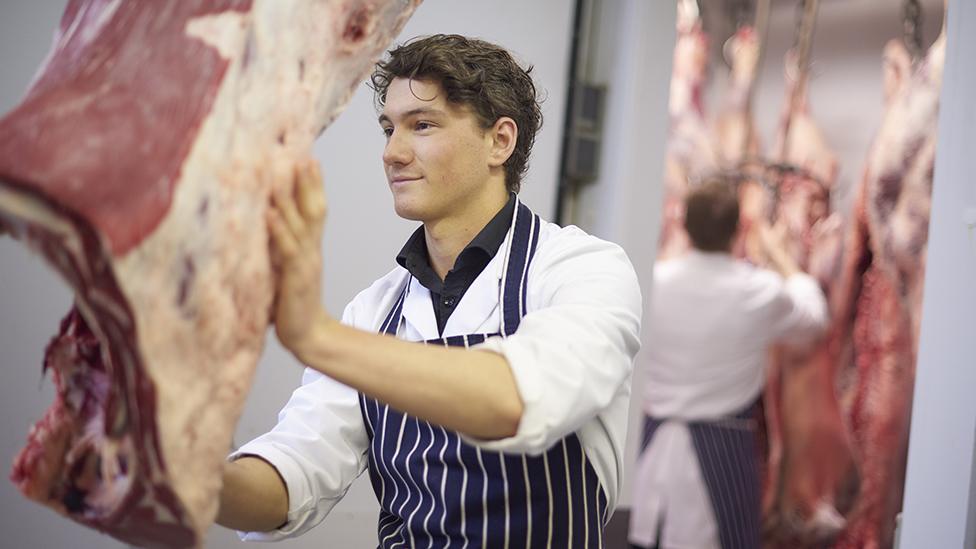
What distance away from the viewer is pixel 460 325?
1446 mm

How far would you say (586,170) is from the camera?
2.34 metres

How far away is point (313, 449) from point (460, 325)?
30 centimetres

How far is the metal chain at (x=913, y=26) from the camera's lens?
3178mm

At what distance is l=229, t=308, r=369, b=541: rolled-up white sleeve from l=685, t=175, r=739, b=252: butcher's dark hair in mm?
2441

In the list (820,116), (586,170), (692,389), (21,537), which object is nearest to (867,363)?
(692,389)

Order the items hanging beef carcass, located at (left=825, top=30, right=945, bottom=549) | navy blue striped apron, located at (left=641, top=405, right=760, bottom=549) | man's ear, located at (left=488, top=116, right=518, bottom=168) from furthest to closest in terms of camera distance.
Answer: navy blue striped apron, located at (left=641, top=405, right=760, bottom=549)
hanging beef carcass, located at (left=825, top=30, right=945, bottom=549)
man's ear, located at (left=488, top=116, right=518, bottom=168)

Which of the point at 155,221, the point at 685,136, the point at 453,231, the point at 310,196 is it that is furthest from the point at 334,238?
the point at 685,136

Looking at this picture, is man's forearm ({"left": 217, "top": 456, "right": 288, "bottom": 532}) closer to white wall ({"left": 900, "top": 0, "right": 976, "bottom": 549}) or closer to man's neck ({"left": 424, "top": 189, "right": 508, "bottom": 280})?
man's neck ({"left": 424, "top": 189, "right": 508, "bottom": 280})

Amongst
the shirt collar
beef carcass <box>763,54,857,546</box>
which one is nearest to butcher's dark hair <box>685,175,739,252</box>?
beef carcass <box>763,54,857,546</box>

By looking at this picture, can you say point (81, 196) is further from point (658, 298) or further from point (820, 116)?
point (820, 116)

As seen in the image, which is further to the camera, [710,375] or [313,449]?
[710,375]

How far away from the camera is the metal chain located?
318 cm

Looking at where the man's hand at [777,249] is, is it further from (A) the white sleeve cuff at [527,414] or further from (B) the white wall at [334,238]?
(A) the white sleeve cuff at [527,414]

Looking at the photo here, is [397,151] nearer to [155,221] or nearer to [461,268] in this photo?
[461,268]
